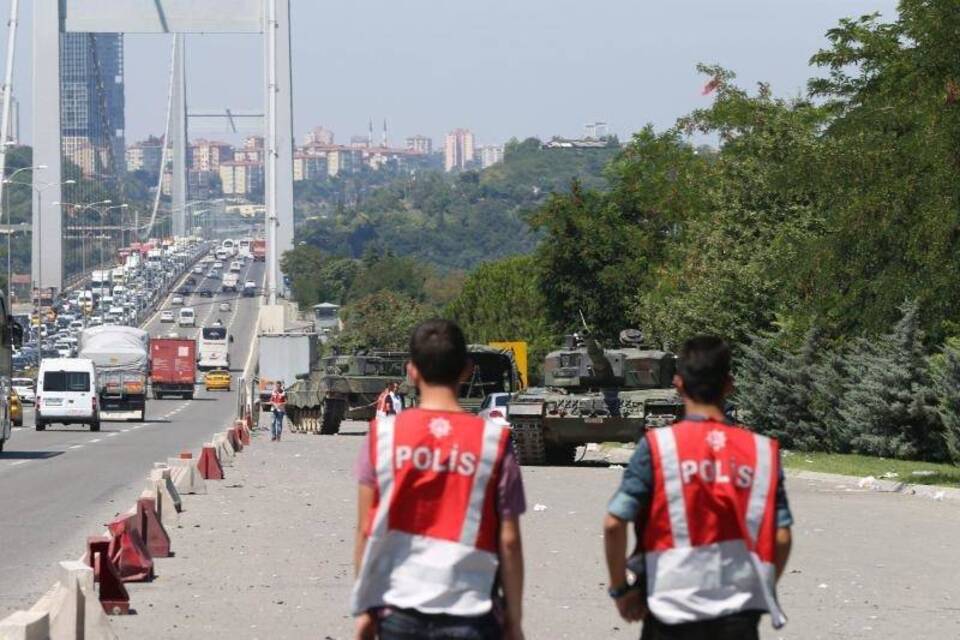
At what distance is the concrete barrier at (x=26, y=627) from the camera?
8.73m

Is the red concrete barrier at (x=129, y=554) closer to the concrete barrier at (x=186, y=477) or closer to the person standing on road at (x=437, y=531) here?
the person standing on road at (x=437, y=531)

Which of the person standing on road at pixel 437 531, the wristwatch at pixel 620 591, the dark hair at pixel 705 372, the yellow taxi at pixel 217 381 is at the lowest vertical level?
the yellow taxi at pixel 217 381

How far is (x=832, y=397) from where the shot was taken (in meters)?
34.8

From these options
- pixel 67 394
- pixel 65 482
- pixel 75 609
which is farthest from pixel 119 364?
pixel 75 609

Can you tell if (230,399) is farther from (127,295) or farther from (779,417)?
(127,295)

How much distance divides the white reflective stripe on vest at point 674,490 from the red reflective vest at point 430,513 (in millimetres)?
477

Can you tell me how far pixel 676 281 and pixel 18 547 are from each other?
35067 mm

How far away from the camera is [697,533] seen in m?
6.12

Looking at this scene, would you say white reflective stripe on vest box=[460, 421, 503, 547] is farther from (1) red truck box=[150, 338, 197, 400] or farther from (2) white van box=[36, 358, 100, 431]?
(1) red truck box=[150, 338, 197, 400]

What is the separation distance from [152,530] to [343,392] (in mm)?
35119

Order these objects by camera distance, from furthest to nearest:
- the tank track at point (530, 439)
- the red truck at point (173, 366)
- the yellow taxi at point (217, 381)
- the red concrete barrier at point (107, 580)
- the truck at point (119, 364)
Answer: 1. the yellow taxi at point (217, 381)
2. the red truck at point (173, 366)
3. the truck at point (119, 364)
4. the tank track at point (530, 439)
5. the red concrete barrier at point (107, 580)

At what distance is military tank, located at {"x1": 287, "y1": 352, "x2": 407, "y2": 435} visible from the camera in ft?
168

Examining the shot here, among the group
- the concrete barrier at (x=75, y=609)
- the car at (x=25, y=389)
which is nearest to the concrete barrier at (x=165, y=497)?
the concrete barrier at (x=75, y=609)

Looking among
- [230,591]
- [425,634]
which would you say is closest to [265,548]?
[230,591]
